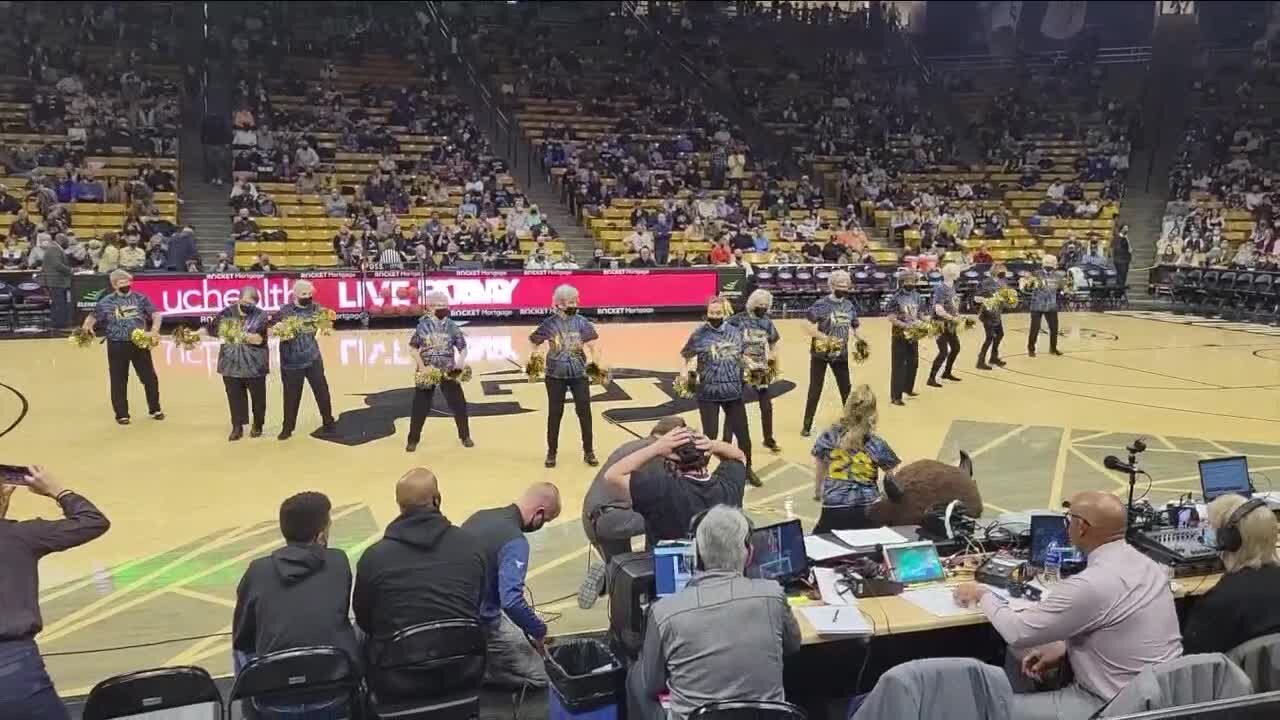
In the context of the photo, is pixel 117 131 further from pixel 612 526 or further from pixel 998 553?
pixel 998 553

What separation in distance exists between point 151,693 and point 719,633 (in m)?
2.13

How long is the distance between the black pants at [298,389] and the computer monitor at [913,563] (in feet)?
23.3

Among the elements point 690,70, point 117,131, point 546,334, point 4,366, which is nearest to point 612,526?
point 546,334

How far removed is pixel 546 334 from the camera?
951cm

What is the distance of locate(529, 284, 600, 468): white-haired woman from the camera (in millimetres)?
9500

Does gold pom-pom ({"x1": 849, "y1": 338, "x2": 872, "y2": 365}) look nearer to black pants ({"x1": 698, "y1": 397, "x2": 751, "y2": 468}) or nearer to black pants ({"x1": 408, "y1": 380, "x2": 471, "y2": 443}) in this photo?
black pants ({"x1": 698, "y1": 397, "x2": 751, "y2": 468})

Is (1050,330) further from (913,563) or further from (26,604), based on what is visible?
(26,604)

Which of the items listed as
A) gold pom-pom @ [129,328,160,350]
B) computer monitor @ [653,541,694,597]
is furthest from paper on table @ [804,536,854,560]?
gold pom-pom @ [129,328,160,350]

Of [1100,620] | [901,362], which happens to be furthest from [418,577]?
[901,362]

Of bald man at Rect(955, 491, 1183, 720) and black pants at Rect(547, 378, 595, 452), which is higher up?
bald man at Rect(955, 491, 1183, 720)

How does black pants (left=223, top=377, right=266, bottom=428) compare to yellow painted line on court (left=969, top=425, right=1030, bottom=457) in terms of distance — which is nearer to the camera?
yellow painted line on court (left=969, top=425, right=1030, bottom=457)

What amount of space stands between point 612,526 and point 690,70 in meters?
29.0

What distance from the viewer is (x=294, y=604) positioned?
4.13 m

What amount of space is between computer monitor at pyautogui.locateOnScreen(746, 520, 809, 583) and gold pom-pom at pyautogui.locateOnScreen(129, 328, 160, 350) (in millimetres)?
8259
